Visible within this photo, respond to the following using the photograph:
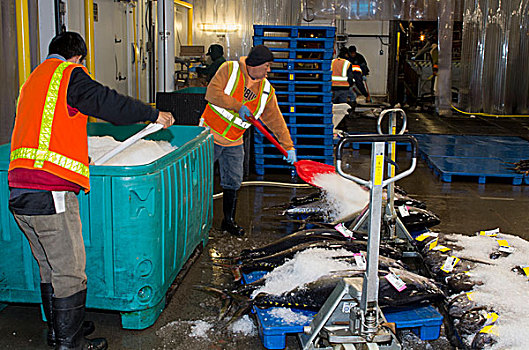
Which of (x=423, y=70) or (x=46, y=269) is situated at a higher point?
(x=423, y=70)

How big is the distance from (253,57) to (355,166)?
5268 millimetres

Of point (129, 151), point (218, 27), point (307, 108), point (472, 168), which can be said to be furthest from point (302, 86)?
point (218, 27)

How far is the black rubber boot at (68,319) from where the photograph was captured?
385 cm

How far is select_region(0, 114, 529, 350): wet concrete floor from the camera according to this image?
171 inches

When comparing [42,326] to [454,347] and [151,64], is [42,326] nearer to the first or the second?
[454,347]

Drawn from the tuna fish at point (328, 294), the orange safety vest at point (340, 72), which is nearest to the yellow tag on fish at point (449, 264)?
the tuna fish at point (328, 294)

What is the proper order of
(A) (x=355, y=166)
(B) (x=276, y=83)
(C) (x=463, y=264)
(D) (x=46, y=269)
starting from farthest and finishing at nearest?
(A) (x=355, y=166), (B) (x=276, y=83), (C) (x=463, y=264), (D) (x=46, y=269)

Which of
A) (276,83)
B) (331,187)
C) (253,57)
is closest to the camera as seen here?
(253,57)

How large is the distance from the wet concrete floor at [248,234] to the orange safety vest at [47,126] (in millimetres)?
1374

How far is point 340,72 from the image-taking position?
14.2 metres

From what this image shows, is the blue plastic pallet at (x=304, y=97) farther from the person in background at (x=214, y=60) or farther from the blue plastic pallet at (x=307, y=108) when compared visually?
the person in background at (x=214, y=60)

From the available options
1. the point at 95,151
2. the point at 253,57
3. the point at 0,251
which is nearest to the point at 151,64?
the point at 253,57

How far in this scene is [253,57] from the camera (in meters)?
6.45

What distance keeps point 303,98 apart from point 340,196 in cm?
401
